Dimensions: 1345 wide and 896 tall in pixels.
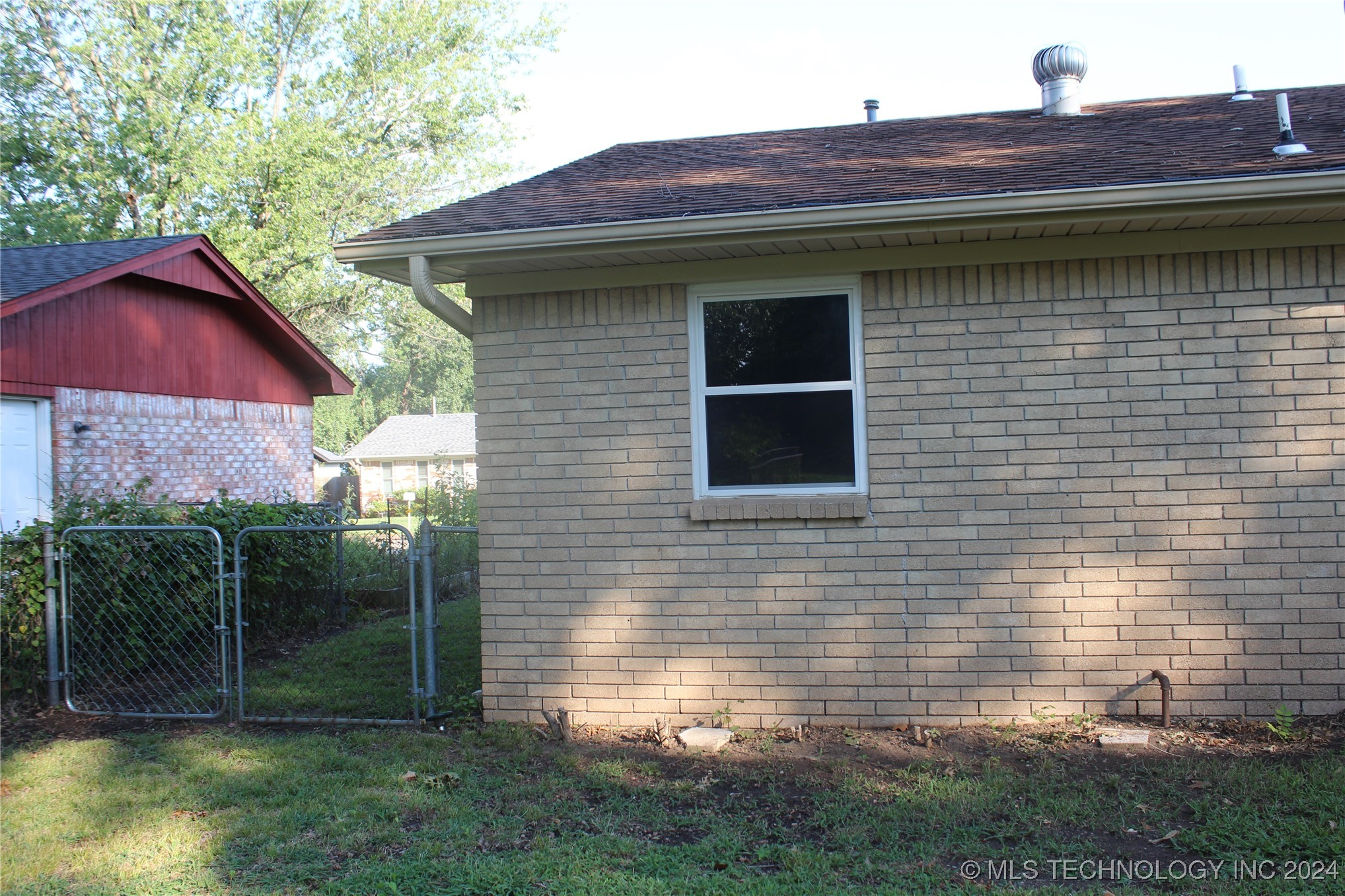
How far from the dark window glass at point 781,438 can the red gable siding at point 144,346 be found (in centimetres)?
802

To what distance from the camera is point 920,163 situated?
240 inches

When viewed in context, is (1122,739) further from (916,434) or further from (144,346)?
(144,346)

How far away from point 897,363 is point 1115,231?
1.44m

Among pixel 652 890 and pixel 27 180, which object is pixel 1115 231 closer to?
pixel 652 890

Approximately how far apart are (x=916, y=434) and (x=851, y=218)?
4.43 ft

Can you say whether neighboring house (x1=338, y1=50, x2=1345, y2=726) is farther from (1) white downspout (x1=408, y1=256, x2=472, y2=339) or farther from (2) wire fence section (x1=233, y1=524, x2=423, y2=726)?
(2) wire fence section (x1=233, y1=524, x2=423, y2=726)

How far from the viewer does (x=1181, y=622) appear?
17.8 ft

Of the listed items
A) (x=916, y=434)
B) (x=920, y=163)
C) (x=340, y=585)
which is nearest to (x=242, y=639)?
(x=340, y=585)

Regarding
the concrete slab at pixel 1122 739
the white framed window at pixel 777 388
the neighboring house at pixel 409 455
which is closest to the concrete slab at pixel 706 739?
the white framed window at pixel 777 388

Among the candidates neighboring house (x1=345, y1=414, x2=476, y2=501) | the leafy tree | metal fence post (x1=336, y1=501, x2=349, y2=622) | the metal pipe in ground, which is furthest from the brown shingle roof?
neighboring house (x1=345, y1=414, x2=476, y2=501)

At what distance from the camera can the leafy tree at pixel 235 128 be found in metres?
20.9

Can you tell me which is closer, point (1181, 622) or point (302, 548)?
point (1181, 622)

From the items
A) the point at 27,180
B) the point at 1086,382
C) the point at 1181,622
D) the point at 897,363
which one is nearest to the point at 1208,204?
the point at 1086,382

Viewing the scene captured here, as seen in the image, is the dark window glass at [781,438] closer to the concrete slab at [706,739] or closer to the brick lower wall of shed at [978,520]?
the brick lower wall of shed at [978,520]
